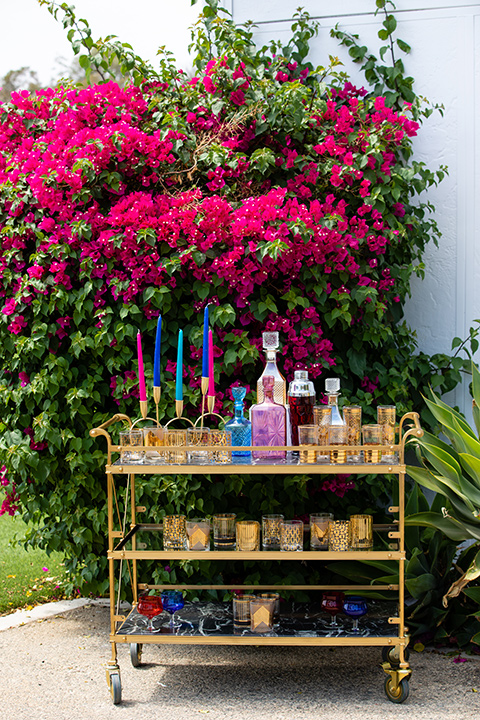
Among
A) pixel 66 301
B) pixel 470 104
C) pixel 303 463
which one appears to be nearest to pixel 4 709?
pixel 303 463

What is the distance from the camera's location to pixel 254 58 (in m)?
3.72

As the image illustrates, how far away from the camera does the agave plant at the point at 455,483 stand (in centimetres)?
290

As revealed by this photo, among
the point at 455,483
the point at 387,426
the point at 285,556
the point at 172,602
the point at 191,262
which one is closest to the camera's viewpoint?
the point at 285,556

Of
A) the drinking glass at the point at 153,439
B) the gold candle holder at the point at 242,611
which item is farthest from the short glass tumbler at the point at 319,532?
the drinking glass at the point at 153,439

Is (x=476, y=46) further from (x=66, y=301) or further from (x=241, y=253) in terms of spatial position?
(x=66, y=301)

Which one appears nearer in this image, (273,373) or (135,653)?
(273,373)

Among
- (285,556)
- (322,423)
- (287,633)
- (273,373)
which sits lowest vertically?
(287,633)

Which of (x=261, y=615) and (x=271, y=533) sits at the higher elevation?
(x=271, y=533)

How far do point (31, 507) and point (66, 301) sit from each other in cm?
105

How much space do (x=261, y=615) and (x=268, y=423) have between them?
767mm

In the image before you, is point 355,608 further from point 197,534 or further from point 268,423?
point 268,423

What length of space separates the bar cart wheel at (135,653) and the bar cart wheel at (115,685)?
0.28m

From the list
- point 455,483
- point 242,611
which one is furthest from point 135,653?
point 455,483

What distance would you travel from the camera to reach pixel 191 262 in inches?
125
